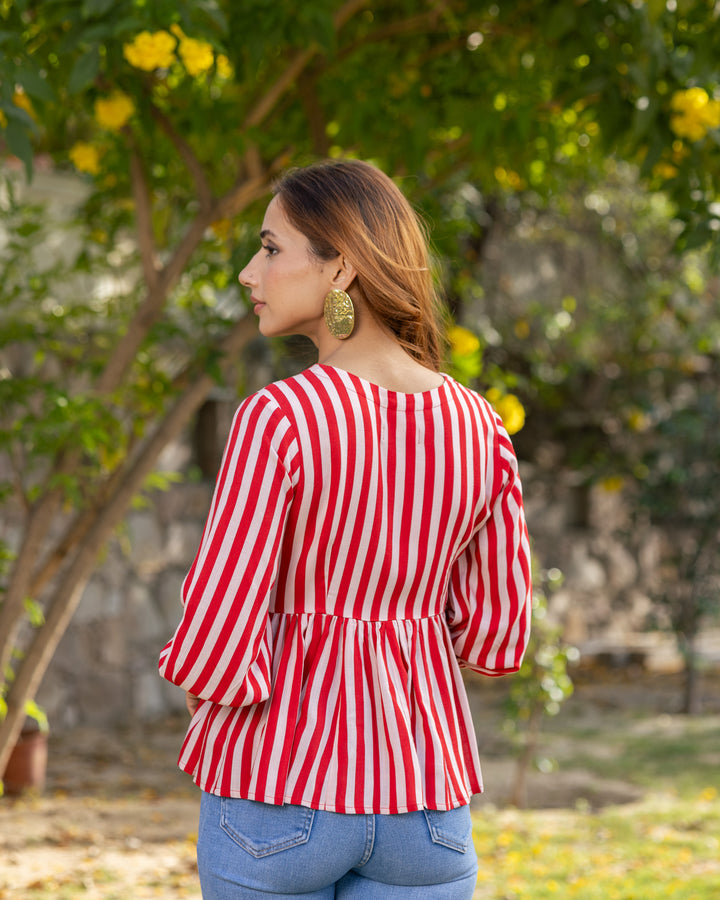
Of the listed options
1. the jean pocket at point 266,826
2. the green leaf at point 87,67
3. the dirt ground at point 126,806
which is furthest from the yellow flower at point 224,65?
the dirt ground at point 126,806

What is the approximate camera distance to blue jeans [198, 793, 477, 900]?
1.03 meters

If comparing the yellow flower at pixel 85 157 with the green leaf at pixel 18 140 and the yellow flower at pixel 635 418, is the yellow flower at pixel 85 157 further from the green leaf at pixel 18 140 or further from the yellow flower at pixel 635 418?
the yellow flower at pixel 635 418

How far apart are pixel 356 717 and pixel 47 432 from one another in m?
1.57

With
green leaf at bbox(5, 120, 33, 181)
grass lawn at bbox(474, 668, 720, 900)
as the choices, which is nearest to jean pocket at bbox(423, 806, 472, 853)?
green leaf at bbox(5, 120, 33, 181)

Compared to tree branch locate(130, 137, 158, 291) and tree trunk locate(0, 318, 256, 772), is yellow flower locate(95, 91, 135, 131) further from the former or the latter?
tree trunk locate(0, 318, 256, 772)

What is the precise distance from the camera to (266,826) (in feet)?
3.40

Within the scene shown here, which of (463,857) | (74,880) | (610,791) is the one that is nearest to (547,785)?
(610,791)

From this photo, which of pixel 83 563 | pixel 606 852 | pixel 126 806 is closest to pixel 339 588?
pixel 83 563

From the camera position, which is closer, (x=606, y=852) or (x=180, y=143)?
(x=180, y=143)

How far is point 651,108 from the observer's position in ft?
6.98

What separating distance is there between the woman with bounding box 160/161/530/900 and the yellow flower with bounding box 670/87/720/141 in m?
1.22

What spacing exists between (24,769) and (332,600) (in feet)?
10.1

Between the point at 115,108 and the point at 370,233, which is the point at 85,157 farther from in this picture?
the point at 370,233

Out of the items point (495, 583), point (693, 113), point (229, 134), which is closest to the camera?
point (495, 583)
